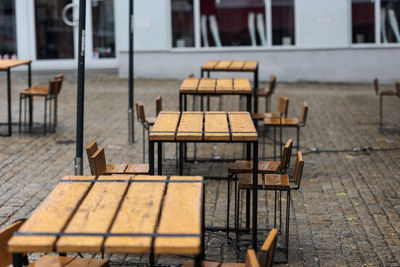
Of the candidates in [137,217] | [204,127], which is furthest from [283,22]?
[137,217]

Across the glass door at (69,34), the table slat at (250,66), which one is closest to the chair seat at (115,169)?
the table slat at (250,66)

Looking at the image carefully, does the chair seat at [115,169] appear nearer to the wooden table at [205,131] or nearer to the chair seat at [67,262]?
the wooden table at [205,131]

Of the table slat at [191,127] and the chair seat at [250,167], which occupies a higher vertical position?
the table slat at [191,127]

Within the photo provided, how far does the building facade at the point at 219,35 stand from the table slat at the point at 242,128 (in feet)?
36.3

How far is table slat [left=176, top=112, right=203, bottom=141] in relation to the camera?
5777mm

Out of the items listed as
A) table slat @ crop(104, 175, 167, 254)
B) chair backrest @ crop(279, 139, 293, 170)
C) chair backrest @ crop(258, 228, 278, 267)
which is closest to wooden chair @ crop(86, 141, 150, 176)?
chair backrest @ crop(279, 139, 293, 170)

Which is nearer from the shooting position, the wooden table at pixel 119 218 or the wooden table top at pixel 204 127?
the wooden table at pixel 119 218

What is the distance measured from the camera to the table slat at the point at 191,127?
5.78 m

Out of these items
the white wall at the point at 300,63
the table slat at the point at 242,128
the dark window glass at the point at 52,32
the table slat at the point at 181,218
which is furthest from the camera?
the dark window glass at the point at 52,32

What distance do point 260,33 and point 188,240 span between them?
14788 millimetres

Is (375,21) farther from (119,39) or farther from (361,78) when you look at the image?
(119,39)

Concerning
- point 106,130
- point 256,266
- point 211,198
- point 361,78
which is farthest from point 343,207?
point 361,78

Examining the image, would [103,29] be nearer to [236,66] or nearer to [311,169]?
[236,66]

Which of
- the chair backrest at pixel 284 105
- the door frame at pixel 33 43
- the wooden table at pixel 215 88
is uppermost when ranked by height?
the door frame at pixel 33 43
